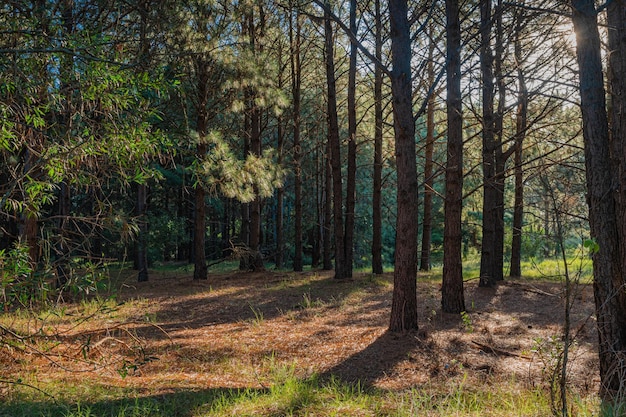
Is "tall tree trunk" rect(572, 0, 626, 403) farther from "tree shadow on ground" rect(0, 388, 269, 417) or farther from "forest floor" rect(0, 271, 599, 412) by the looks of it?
"tree shadow on ground" rect(0, 388, 269, 417)

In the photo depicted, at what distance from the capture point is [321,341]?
6.28m

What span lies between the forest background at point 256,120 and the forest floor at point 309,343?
635mm

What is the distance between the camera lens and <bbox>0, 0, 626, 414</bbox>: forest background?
418 cm

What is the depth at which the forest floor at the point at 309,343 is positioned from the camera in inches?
177

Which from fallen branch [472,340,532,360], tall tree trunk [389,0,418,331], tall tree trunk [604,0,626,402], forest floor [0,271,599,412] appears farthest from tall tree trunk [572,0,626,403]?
tall tree trunk [389,0,418,331]

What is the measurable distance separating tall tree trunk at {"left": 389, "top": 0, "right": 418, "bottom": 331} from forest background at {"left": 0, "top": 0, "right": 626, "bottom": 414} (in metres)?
0.02

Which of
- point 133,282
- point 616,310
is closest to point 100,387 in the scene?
point 616,310

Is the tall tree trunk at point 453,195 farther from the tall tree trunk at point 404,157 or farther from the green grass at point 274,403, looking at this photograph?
the green grass at point 274,403

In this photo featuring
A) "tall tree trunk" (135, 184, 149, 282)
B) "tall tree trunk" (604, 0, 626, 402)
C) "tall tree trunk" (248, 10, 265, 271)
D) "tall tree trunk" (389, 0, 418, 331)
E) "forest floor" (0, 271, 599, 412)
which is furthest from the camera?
"tall tree trunk" (248, 10, 265, 271)

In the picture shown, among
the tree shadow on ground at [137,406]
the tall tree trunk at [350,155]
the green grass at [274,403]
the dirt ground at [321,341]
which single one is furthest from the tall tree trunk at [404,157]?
the tall tree trunk at [350,155]

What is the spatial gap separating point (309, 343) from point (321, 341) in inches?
7.3

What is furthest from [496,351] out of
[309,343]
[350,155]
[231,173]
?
[350,155]

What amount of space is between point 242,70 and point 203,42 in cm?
115

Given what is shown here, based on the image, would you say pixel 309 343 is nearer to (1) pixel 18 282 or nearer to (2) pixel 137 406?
(2) pixel 137 406
